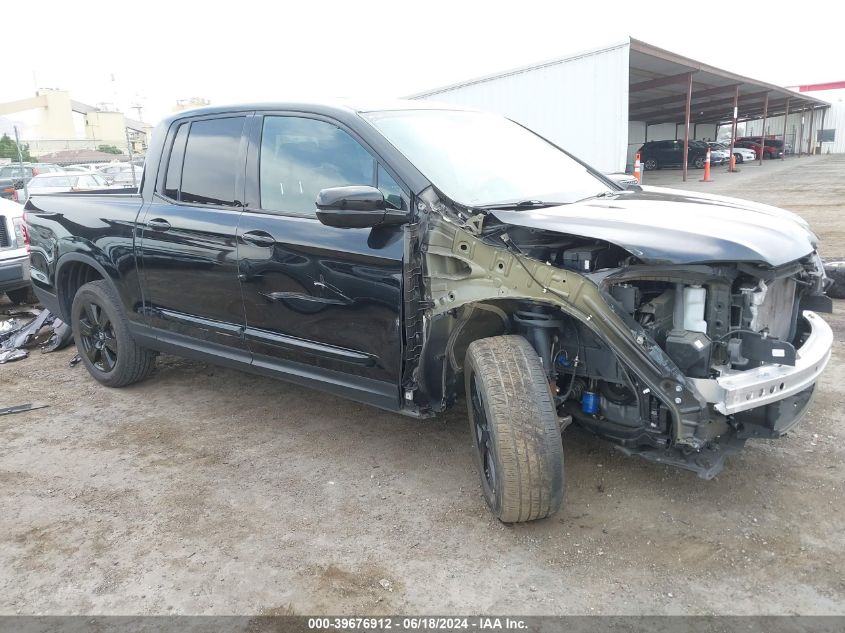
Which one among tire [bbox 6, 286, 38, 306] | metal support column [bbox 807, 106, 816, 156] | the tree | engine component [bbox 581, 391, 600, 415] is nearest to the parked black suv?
metal support column [bbox 807, 106, 816, 156]

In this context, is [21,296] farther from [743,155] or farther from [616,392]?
[743,155]

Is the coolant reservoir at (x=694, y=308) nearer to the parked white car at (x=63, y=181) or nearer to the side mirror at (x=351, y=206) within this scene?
the side mirror at (x=351, y=206)

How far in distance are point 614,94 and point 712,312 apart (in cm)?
1264

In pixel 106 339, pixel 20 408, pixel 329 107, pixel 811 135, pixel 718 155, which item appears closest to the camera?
pixel 329 107

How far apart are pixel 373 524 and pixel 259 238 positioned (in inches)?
62.1

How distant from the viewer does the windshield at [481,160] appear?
10.8 ft

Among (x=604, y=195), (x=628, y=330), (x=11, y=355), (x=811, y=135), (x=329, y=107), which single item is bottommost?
(x=811, y=135)

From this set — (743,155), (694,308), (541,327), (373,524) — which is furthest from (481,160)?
(743,155)

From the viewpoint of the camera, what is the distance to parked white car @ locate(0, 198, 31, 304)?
6.95 metres

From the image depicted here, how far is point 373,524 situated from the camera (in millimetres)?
3080

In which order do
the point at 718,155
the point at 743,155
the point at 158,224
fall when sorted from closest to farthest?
the point at 158,224
the point at 718,155
the point at 743,155

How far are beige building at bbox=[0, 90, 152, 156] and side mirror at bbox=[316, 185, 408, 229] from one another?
4992 centimetres

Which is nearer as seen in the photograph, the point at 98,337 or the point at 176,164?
the point at 176,164

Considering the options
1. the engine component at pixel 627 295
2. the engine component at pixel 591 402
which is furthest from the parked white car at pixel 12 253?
the engine component at pixel 627 295
